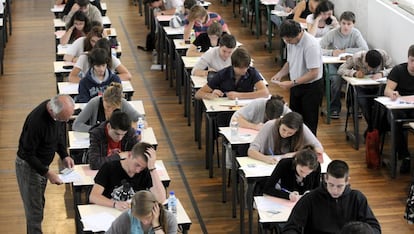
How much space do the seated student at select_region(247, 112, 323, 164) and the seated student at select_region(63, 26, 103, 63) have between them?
3.60 metres

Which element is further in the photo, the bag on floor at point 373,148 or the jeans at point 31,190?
the bag on floor at point 373,148

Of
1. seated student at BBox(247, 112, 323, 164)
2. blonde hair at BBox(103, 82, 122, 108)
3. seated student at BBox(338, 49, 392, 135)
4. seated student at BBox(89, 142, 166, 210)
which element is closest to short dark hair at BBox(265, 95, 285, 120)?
seated student at BBox(247, 112, 323, 164)

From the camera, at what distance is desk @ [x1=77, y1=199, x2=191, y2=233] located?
24.6 feet

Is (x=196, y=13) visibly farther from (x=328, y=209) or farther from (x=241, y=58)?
(x=328, y=209)

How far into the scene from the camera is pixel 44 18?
61.5 ft

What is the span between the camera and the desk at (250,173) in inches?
336

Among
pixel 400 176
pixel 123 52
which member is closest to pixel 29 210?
pixel 400 176

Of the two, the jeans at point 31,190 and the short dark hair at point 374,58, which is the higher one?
the short dark hair at point 374,58

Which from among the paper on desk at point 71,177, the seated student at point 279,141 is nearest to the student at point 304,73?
the seated student at point 279,141

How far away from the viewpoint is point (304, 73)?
1081 cm

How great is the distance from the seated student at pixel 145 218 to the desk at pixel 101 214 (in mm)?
415

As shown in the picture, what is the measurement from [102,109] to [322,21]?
5.30 meters

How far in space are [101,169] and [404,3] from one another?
260 inches

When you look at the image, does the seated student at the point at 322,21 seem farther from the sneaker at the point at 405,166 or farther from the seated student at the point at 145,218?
the seated student at the point at 145,218
